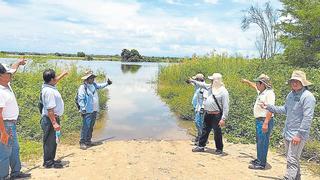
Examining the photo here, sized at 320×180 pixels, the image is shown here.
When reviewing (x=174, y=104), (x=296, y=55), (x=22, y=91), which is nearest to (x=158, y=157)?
(x=22, y=91)

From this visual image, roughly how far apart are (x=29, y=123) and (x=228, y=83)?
7685 millimetres

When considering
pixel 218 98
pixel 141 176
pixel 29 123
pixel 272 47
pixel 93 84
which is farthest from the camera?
pixel 272 47

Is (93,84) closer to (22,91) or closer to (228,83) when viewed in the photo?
(22,91)

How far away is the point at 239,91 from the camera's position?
527 inches

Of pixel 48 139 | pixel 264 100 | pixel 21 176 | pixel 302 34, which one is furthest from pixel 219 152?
pixel 302 34

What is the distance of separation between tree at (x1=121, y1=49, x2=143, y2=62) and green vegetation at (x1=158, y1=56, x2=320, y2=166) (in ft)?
188

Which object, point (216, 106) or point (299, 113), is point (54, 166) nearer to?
point (216, 106)

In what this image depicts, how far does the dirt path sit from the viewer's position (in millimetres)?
6839

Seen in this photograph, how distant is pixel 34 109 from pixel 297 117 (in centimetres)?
827

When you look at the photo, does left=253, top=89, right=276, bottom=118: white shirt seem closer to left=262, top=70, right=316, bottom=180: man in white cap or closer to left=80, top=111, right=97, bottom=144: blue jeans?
left=262, top=70, right=316, bottom=180: man in white cap

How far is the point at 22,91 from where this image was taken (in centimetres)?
1291

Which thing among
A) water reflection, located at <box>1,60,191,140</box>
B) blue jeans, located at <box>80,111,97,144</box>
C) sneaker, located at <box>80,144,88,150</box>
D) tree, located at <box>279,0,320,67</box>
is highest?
tree, located at <box>279,0,320,67</box>

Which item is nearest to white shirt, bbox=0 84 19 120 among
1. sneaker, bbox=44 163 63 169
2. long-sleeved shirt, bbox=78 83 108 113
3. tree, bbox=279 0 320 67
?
sneaker, bbox=44 163 63 169

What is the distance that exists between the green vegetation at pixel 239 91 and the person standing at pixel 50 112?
16.2ft
